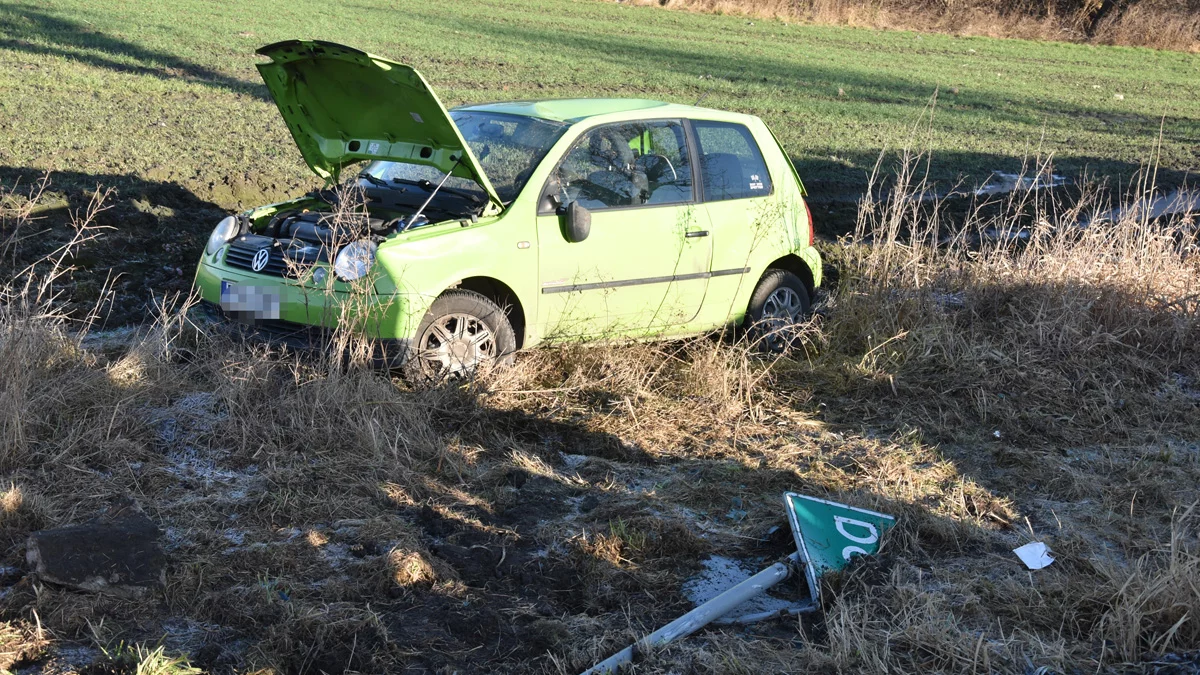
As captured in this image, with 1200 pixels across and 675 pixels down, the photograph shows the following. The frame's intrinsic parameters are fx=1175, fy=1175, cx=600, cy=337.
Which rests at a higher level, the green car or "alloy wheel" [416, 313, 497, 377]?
the green car

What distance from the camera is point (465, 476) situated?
562cm

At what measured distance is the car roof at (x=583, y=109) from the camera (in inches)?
284

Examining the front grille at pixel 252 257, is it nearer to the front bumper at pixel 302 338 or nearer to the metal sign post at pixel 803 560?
the front bumper at pixel 302 338

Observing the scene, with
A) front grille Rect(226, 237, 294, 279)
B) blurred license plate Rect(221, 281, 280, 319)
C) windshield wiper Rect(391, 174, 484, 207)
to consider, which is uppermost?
windshield wiper Rect(391, 174, 484, 207)

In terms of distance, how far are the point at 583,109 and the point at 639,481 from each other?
2663 millimetres

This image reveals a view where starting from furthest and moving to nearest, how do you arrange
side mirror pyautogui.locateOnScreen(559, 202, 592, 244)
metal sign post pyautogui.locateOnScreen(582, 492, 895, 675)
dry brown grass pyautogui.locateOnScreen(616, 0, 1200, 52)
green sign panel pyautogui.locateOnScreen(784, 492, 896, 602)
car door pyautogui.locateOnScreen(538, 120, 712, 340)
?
dry brown grass pyautogui.locateOnScreen(616, 0, 1200, 52), car door pyautogui.locateOnScreen(538, 120, 712, 340), side mirror pyautogui.locateOnScreen(559, 202, 592, 244), green sign panel pyautogui.locateOnScreen(784, 492, 896, 602), metal sign post pyautogui.locateOnScreen(582, 492, 895, 675)

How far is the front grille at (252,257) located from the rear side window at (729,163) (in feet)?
8.64

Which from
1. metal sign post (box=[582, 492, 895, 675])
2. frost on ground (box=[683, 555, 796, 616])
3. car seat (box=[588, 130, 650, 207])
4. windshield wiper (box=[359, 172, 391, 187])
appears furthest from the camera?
windshield wiper (box=[359, 172, 391, 187])

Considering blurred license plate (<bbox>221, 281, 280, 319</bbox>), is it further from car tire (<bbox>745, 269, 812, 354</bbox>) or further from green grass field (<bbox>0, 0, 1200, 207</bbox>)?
green grass field (<bbox>0, 0, 1200, 207</bbox>)

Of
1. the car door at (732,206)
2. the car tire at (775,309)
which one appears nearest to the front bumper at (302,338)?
the car door at (732,206)

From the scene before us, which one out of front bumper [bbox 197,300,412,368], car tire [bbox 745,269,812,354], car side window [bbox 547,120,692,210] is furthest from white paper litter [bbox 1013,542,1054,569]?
front bumper [bbox 197,300,412,368]

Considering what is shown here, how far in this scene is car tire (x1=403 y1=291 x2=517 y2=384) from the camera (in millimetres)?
6402

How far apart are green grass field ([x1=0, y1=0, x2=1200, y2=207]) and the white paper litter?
550 centimetres

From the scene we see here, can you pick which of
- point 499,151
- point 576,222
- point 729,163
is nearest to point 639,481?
point 576,222
